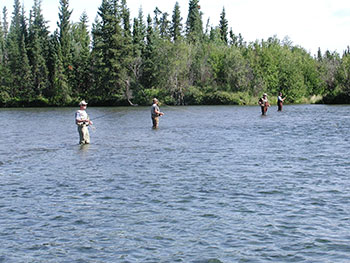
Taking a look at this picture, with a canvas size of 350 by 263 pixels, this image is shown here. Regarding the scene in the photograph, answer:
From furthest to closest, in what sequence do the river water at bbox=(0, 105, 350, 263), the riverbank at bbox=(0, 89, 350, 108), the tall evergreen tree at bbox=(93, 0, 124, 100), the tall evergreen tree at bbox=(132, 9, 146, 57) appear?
the tall evergreen tree at bbox=(132, 9, 146, 57) → the tall evergreen tree at bbox=(93, 0, 124, 100) → the riverbank at bbox=(0, 89, 350, 108) → the river water at bbox=(0, 105, 350, 263)

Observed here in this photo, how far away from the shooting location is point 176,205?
12.2 metres

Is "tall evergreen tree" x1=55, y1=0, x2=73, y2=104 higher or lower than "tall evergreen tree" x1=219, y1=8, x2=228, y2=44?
above

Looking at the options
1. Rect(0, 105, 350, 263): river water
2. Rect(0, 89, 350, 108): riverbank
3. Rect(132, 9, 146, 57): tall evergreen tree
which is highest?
Rect(132, 9, 146, 57): tall evergreen tree

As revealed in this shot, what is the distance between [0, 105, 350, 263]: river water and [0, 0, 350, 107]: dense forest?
6399 cm

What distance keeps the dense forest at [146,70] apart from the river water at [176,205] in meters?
64.0

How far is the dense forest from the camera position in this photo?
3393 inches

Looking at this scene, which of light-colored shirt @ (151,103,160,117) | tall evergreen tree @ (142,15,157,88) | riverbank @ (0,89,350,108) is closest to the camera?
light-colored shirt @ (151,103,160,117)

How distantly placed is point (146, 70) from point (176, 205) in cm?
8250

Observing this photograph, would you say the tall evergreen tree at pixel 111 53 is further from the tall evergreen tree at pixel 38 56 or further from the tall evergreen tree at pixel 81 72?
the tall evergreen tree at pixel 38 56

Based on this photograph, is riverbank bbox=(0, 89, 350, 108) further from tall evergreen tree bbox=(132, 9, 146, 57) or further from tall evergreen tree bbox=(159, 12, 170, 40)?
tall evergreen tree bbox=(159, 12, 170, 40)

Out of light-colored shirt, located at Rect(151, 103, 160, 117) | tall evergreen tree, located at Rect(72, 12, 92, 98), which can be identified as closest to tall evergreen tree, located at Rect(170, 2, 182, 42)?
tall evergreen tree, located at Rect(72, 12, 92, 98)

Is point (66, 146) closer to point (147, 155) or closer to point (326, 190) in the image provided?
point (147, 155)

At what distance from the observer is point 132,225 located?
10.6 metres

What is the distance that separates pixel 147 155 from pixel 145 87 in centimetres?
7437
